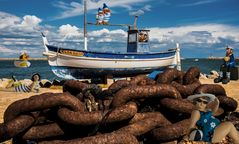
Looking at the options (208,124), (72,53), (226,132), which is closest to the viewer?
(226,132)

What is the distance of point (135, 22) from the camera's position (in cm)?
2716

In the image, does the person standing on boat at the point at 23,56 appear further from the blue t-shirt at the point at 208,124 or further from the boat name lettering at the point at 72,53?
the blue t-shirt at the point at 208,124

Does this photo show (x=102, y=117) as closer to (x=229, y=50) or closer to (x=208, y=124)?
(x=208, y=124)

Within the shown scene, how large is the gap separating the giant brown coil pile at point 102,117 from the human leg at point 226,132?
0.53m

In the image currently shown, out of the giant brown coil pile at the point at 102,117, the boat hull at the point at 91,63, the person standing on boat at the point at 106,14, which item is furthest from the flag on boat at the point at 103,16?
the giant brown coil pile at the point at 102,117

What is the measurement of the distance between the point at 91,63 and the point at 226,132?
17.9m

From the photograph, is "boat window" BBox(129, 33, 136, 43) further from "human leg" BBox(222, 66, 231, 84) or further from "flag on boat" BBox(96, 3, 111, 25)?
"human leg" BBox(222, 66, 231, 84)

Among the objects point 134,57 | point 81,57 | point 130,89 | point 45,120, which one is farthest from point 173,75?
point 134,57

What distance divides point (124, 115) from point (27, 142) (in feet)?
3.95

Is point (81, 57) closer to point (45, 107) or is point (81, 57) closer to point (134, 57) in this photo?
Answer: point (134, 57)

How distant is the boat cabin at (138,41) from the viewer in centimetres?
2447

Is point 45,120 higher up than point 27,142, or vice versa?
point 45,120

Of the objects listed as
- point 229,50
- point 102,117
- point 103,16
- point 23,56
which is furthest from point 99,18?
point 102,117

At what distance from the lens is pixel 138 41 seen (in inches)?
965
